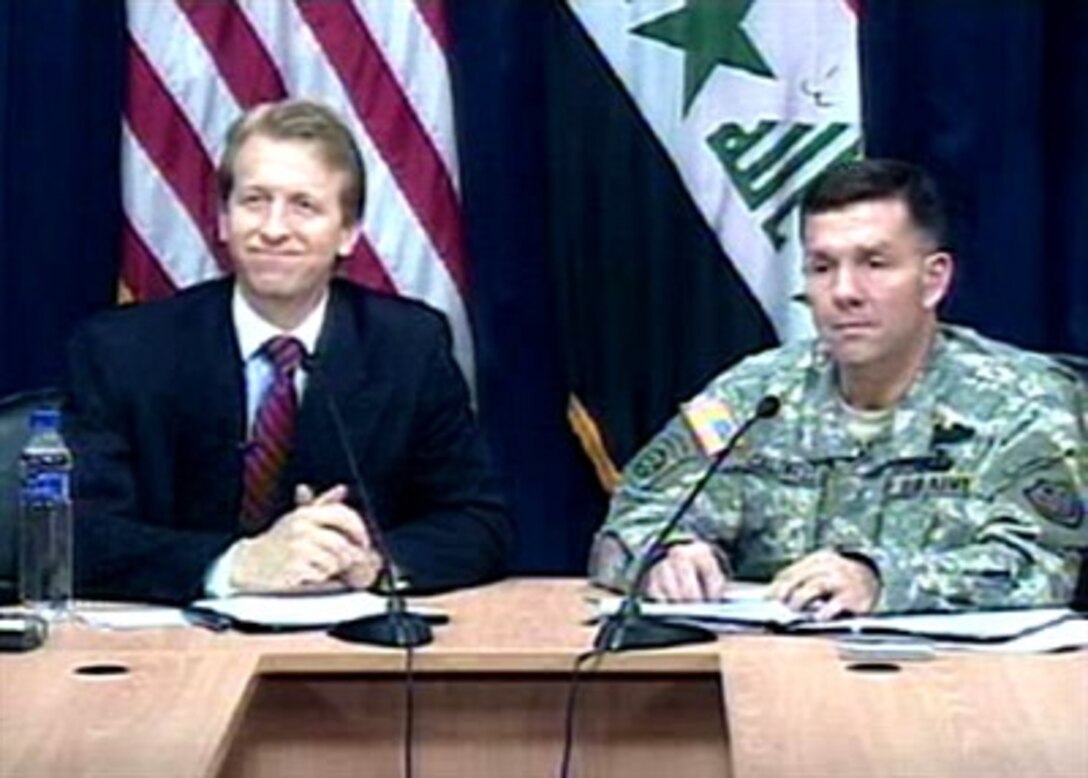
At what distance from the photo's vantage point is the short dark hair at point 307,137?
3801 mm

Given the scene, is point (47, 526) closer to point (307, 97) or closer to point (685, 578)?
point (685, 578)

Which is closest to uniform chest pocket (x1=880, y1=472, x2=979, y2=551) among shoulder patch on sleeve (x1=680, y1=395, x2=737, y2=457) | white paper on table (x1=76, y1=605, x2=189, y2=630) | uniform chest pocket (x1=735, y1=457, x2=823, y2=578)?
uniform chest pocket (x1=735, y1=457, x2=823, y2=578)

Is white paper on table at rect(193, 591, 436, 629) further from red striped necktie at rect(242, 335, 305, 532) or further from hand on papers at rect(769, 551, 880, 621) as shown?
hand on papers at rect(769, 551, 880, 621)

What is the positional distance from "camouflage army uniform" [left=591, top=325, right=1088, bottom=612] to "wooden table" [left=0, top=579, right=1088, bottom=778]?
31cm

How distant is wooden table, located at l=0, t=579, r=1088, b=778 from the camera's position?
2789 millimetres

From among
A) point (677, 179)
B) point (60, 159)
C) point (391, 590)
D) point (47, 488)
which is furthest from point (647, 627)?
point (60, 159)

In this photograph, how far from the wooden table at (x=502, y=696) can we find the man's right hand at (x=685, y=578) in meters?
0.11

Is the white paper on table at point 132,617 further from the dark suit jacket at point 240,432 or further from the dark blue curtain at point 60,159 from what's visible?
the dark blue curtain at point 60,159

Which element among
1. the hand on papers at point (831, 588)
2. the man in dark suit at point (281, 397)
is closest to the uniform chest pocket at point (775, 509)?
the hand on papers at point (831, 588)

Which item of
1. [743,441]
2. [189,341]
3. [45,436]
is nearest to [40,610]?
[45,436]

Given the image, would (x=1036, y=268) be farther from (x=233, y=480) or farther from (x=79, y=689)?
(x=79, y=689)

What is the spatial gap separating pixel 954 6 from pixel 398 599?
1.70 m

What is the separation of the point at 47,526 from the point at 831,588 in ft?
3.38

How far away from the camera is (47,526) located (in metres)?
3.54
